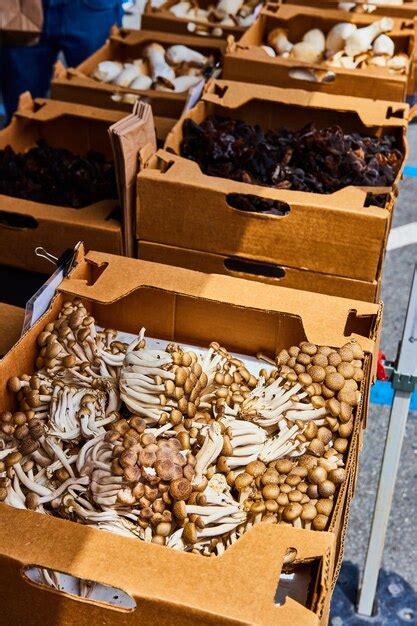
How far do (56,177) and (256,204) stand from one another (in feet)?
2.58

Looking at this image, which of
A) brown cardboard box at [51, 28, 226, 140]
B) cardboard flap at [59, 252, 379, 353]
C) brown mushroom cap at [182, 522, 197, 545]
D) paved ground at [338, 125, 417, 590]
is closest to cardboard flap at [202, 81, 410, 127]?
brown cardboard box at [51, 28, 226, 140]

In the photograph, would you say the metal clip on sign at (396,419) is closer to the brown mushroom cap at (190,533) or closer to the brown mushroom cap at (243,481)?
the brown mushroom cap at (243,481)

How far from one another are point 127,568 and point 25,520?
0.20 meters

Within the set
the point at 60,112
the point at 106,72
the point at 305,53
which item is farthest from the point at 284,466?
the point at 305,53

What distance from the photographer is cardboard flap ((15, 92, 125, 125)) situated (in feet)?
9.12

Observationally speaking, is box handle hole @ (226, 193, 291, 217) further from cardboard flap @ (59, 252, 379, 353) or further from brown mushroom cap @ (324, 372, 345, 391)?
brown mushroom cap @ (324, 372, 345, 391)

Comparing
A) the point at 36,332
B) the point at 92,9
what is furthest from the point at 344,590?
the point at 92,9

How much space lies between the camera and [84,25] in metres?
4.55

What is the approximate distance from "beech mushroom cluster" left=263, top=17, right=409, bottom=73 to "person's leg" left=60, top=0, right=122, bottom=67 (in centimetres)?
140

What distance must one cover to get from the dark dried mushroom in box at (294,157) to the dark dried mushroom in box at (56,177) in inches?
13.0

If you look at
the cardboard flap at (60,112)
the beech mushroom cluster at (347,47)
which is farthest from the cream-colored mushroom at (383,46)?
the cardboard flap at (60,112)

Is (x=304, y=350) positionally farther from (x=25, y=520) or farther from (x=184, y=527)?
(x=25, y=520)

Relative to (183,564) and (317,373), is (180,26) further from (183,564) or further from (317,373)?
(183,564)

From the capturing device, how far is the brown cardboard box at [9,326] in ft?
6.05
